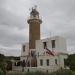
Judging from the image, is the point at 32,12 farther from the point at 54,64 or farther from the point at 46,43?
the point at 54,64

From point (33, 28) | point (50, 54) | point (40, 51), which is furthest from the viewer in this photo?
point (33, 28)

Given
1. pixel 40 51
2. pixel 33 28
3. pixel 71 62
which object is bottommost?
pixel 71 62

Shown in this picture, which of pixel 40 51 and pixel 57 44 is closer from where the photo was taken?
pixel 57 44

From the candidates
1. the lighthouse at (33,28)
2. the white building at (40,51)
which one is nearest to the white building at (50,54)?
the white building at (40,51)

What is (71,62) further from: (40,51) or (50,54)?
(40,51)

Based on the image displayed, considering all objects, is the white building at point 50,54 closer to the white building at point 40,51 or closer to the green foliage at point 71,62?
the white building at point 40,51

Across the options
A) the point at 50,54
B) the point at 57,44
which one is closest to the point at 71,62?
the point at 57,44

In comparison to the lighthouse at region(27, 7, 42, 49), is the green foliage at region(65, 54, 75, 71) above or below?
below

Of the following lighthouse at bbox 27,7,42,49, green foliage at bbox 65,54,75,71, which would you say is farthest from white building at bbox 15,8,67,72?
green foliage at bbox 65,54,75,71

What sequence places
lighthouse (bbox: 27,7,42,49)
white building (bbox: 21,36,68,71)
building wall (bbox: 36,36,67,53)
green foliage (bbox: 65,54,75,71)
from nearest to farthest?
green foliage (bbox: 65,54,75,71), white building (bbox: 21,36,68,71), building wall (bbox: 36,36,67,53), lighthouse (bbox: 27,7,42,49)

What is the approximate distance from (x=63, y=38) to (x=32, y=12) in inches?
378

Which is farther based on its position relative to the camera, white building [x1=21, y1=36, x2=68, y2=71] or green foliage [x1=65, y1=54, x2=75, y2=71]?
white building [x1=21, y1=36, x2=68, y2=71]

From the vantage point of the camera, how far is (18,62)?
152ft

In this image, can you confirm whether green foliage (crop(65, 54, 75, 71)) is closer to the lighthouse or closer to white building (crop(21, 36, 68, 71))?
white building (crop(21, 36, 68, 71))
